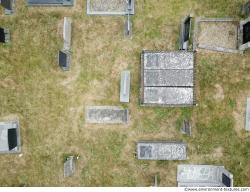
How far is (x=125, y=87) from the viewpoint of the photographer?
1894cm

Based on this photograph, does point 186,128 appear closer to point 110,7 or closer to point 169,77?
point 169,77

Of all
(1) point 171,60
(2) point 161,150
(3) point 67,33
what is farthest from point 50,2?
(2) point 161,150

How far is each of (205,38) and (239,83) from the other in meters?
2.64

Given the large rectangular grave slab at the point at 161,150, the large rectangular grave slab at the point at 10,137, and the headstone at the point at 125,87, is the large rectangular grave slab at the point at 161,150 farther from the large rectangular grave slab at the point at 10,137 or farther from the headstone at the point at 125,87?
the large rectangular grave slab at the point at 10,137

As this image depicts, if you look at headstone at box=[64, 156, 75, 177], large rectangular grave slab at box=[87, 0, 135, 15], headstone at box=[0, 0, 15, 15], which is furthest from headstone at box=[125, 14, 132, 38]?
headstone at box=[64, 156, 75, 177]

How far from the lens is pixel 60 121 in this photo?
19.6m

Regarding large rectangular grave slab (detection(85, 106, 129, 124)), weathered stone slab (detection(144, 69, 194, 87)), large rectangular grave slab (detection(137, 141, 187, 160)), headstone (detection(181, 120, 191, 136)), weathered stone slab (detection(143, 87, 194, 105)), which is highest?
weathered stone slab (detection(144, 69, 194, 87))

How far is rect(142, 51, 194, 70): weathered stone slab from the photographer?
18.7 meters

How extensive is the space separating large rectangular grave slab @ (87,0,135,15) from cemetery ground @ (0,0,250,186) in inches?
11.8

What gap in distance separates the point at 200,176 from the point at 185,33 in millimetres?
6765

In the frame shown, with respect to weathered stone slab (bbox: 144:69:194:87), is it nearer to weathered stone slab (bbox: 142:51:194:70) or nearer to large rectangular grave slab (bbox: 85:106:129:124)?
weathered stone slab (bbox: 142:51:194:70)

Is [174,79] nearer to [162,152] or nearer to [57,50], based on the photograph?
[162,152]

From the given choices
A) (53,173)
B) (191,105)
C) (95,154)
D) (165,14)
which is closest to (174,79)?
(191,105)

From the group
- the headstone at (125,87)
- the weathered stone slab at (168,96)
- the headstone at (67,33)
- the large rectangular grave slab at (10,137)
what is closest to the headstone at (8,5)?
the headstone at (67,33)
